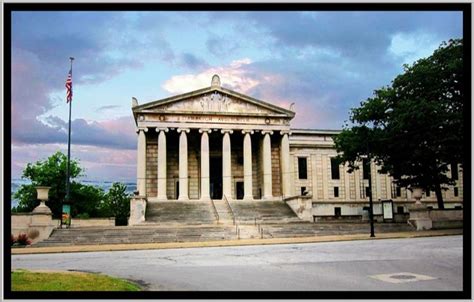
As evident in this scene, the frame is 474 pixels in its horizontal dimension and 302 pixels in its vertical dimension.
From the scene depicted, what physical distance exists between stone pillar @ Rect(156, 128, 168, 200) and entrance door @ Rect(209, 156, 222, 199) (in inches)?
283

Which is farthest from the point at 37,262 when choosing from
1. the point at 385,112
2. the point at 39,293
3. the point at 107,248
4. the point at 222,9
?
the point at 385,112

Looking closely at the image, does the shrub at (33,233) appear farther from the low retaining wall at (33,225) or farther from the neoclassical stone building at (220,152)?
the neoclassical stone building at (220,152)

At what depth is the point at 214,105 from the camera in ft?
168

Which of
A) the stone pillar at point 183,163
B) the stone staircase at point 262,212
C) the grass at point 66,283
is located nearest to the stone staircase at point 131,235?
the stone staircase at point 262,212

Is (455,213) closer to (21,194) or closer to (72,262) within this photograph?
(72,262)

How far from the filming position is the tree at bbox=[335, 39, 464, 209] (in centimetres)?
3212

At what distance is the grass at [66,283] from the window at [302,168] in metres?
48.4

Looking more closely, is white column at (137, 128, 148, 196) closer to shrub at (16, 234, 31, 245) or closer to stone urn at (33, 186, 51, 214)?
stone urn at (33, 186, 51, 214)

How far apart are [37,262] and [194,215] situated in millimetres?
23406

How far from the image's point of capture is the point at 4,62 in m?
8.56

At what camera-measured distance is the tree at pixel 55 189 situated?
56812mm

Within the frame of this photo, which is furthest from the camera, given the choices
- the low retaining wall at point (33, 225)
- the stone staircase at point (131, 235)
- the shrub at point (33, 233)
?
the low retaining wall at point (33, 225)

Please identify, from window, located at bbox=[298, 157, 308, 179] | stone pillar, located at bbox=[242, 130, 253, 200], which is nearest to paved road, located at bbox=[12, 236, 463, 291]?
stone pillar, located at bbox=[242, 130, 253, 200]

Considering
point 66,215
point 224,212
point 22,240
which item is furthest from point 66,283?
point 224,212
